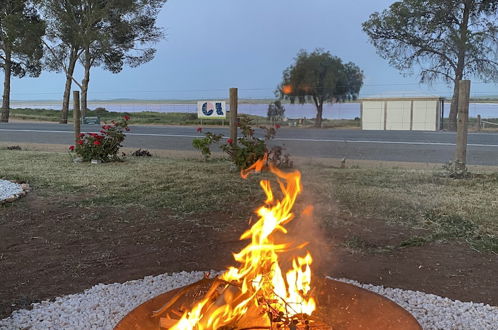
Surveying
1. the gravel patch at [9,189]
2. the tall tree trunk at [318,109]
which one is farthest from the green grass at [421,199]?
the tall tree trunk at [318,109]

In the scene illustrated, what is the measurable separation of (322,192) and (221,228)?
89.3 inches

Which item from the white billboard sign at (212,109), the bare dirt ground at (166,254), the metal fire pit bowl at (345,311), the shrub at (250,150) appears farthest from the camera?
the white billboard sign at (212,109)

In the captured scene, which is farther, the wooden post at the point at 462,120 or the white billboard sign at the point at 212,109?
the white billboard sign at the point at 212,109

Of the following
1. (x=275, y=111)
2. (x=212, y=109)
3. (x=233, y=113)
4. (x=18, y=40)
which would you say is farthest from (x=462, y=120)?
(x=18, y=40)

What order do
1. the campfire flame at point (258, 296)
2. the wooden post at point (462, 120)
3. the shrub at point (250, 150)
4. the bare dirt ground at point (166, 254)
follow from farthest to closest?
the shrub at point (250, 150) → the wooden post at point (462, 120) → the bare dirt ground at point (166, 254) → the campfire flame at point (258, 296)

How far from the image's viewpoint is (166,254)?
15.2 feet

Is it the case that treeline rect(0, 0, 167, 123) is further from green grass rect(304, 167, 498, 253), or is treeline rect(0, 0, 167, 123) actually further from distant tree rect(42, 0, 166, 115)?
green grass rect(304, 167, 498, 253)

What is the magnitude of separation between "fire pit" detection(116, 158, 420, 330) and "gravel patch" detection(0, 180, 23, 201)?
4950mm

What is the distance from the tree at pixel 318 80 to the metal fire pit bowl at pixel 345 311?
27.7 metres

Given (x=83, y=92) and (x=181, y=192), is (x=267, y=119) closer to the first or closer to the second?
(x=83, y=92)

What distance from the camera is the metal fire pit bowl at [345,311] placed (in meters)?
2.62

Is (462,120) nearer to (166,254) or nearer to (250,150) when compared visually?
(250,150)

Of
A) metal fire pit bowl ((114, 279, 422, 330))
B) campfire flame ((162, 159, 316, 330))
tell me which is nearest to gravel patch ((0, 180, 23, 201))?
metal fire pit bowl ((114, 279, 422, 330))

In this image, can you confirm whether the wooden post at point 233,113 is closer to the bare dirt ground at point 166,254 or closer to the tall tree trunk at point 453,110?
the bare dirt ground at point 166,254
